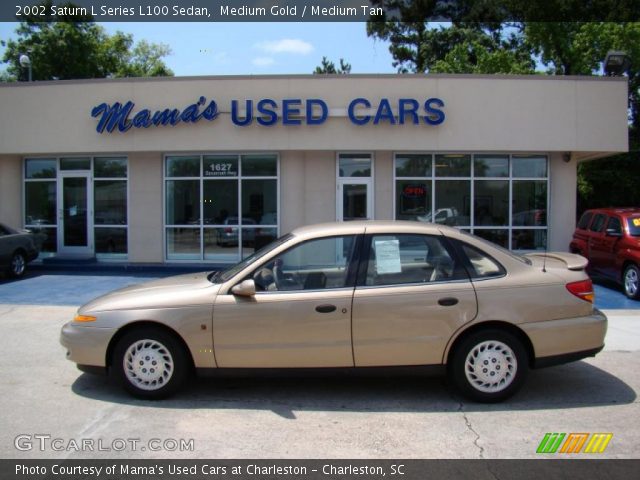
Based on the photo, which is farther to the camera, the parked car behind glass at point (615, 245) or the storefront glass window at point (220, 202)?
the storefront glass window at point (220, 202)

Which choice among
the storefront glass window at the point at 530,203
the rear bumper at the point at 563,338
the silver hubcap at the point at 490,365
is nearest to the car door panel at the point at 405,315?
the silver hubcap at the point at 490,365

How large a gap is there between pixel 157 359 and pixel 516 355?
324cm

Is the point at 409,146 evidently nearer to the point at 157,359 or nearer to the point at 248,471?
the point at 157,359

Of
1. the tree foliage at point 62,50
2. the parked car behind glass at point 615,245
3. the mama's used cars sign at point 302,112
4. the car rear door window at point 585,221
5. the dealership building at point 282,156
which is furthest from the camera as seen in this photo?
the tree foliage at point 62,50

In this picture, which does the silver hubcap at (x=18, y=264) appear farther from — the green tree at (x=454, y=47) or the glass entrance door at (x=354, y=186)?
the green tree at (x=454, y=47)

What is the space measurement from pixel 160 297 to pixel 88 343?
78cm

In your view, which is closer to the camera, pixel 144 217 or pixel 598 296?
pixel 598 296

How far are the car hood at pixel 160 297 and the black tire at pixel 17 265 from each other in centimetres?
927

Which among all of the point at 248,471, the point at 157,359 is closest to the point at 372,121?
the point at 157,359

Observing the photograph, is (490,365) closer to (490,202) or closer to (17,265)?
(490,202)

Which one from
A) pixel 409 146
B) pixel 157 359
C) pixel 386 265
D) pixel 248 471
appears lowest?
pixel 248 471

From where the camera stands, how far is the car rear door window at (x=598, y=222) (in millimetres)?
12328

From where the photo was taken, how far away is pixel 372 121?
14297mm

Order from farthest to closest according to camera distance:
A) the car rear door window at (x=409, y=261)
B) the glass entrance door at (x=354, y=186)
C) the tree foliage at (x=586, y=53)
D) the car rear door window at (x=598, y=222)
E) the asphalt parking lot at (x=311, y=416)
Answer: the tree foliage at (x=586, y=53)
the glass entrance door at (x=354, y=186)
the car rear door window at (x=598, y=222)
the car rear door window at (x=409, y=261)
the asphalt parking lot at (x=311, y=416)
